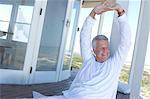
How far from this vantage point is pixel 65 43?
5031mm

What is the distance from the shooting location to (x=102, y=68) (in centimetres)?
159

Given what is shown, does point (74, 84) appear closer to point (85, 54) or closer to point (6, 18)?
point (85, 54)

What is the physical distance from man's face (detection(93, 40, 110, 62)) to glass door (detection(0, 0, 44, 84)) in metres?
2.21

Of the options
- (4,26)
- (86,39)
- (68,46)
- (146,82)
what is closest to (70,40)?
(68,46)

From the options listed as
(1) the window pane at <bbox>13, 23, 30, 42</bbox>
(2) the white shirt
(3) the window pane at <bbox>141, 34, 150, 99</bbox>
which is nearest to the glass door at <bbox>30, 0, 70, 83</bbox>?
(1) the window pane at <bbox>13, 23, 30, 42</bbox>

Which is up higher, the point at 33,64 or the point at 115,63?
the point at 115,63

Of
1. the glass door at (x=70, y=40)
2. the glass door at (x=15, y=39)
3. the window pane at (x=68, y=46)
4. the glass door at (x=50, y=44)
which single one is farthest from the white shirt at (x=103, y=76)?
the window pane at (x=68, y=46)

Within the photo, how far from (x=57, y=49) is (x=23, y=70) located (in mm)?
1159

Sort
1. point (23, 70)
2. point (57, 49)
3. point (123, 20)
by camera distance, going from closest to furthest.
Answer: point (123, 20) < point (23, 70) < point (57, 49)

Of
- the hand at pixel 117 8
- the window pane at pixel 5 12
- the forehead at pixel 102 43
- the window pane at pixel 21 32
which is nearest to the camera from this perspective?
the hand at pixel 117 8

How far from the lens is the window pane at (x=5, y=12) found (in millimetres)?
3438

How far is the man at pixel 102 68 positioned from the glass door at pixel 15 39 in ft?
6.99

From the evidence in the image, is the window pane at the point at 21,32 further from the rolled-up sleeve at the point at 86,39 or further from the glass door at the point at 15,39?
the rolled-up sleeve at the point at 86,39

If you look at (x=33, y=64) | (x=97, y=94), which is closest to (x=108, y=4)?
(x=97, y=94)
